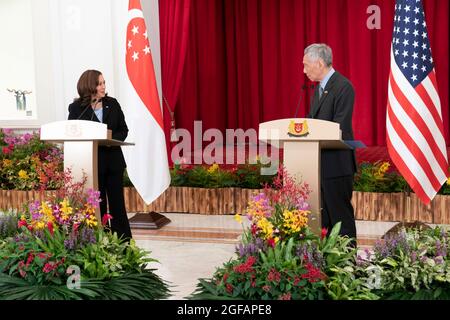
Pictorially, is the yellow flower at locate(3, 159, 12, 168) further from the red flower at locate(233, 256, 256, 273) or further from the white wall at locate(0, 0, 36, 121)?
the red flower at locate(233, 256, 256, 273)

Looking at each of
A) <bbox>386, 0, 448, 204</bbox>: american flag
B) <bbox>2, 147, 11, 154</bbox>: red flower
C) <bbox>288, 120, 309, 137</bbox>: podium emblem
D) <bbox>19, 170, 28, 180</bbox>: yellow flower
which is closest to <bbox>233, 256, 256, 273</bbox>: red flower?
<bbox>288, 120, 309, 137</bbox>: podium emblem

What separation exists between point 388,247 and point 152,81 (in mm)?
2899

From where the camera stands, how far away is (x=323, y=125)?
348cm

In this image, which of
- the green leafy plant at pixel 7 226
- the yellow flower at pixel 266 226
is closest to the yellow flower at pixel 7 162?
the green leafy plant at pixel 7 226

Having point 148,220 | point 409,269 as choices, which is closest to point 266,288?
point 409,269

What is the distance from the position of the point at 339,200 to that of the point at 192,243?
5.73ft

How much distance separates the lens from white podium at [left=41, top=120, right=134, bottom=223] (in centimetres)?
400

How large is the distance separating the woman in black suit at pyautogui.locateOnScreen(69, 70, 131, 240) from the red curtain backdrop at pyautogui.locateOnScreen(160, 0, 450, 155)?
5.08 meters

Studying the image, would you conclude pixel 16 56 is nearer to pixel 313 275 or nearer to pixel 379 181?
pixel 379 181

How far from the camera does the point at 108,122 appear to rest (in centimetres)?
455

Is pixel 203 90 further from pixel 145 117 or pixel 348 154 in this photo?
pixel 348 154
